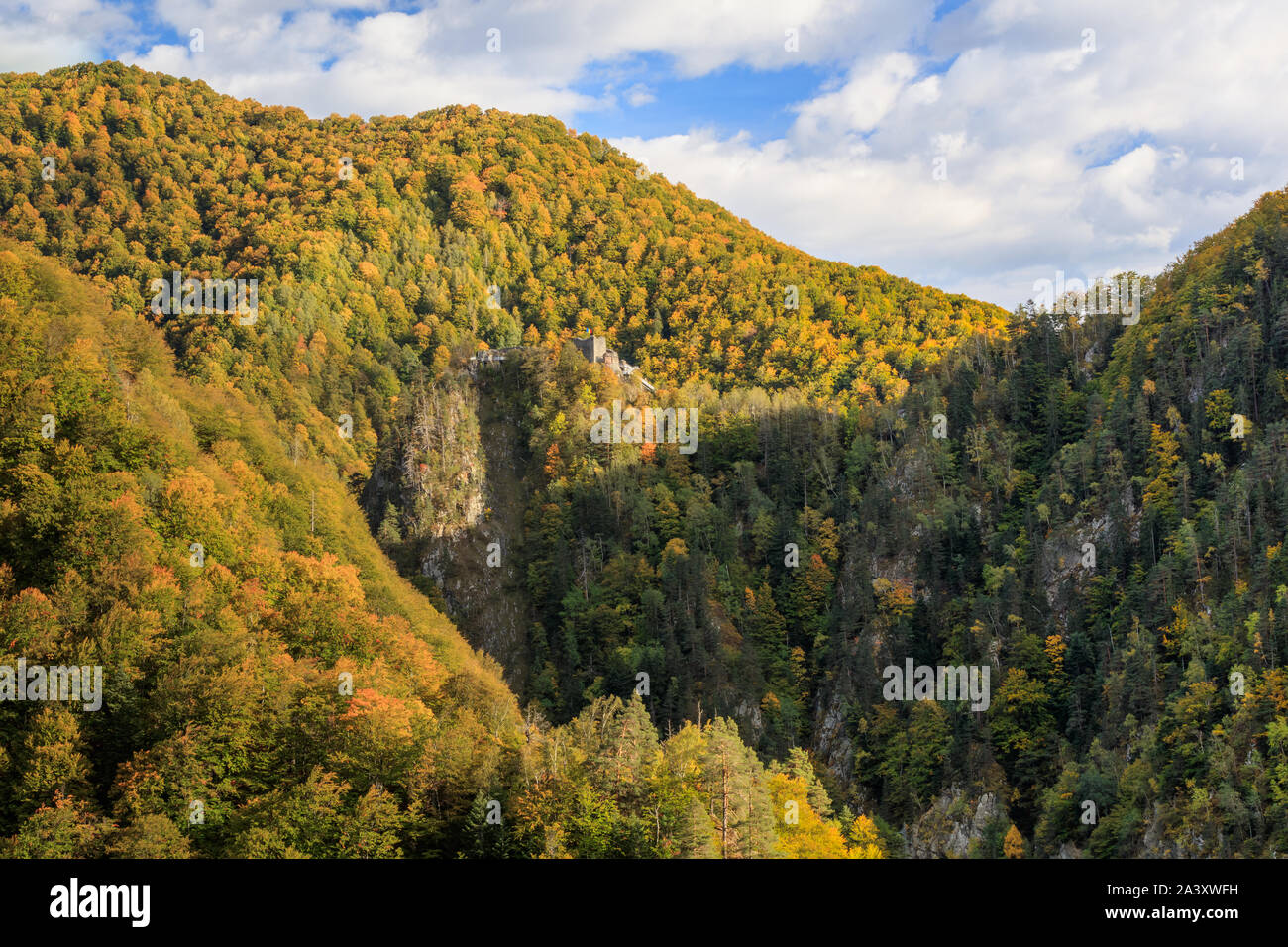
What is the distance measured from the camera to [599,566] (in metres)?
141

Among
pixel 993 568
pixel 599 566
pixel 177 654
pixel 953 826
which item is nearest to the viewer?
pixel 177 654

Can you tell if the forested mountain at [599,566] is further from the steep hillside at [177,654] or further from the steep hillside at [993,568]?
the steep hillside at [993,568]

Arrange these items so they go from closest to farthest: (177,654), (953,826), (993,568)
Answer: (177,654) < (953,826) < (993,568)

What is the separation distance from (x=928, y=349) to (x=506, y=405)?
244ft

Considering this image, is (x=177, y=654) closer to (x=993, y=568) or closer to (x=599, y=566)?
(x=599, y=566)

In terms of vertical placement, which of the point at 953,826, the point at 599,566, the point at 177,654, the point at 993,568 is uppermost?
the point at 599,566

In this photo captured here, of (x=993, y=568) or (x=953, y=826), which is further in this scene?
(x=993, y=568)

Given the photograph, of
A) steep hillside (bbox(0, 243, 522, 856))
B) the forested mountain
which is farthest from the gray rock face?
steep hillside (bbox(0, 243, 522, 856))

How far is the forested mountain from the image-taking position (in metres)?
60.3

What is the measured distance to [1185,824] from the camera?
87312 mm

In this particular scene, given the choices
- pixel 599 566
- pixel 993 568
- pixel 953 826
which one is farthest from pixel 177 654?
pixel 993 568

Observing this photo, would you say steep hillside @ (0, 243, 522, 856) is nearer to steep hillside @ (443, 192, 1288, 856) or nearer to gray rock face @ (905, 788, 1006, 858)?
gray rock face @ (905, 788, 1006, 858)

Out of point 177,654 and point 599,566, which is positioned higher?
point 599,566
